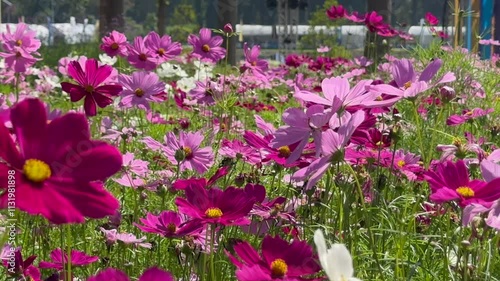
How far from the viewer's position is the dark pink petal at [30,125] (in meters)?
0.67

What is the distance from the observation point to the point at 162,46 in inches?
97.7

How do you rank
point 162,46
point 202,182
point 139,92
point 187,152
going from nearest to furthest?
point 202,182
point 187,152
point 139,92
point 162,46

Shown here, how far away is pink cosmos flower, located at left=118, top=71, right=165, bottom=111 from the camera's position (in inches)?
82.6

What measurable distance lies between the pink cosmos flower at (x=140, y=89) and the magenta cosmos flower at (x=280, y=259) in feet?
4.16

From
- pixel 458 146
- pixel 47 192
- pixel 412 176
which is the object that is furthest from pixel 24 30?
pixel 47 192

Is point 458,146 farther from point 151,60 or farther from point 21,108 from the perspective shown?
point 151,60

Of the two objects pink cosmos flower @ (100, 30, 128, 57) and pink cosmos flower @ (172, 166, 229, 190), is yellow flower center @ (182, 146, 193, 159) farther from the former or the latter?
pink cosmos flower @ (100, 30, 128, 57)

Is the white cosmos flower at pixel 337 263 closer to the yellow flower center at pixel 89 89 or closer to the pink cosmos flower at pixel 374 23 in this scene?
the yellow flower center at pixel 89 89

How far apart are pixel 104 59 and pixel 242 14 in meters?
61.5

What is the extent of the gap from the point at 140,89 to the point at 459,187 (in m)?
1.26

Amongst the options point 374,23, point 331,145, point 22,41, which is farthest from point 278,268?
point 374,23

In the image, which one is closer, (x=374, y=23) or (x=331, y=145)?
Answer: (x=331, y=145)

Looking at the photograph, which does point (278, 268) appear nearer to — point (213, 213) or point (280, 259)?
point (280, 259)

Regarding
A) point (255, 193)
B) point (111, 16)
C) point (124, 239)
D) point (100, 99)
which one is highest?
point (100, 99)
